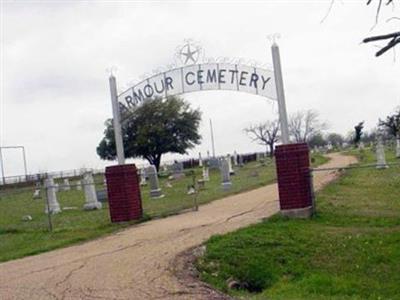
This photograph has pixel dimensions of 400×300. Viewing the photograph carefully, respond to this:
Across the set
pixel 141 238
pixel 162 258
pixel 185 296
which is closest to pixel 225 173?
pixel 141 238

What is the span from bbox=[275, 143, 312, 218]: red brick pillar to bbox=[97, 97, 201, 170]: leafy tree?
44.7m

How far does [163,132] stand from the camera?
201 ft

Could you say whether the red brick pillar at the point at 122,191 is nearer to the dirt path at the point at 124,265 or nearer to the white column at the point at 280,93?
the dirt path at the point at 124,265

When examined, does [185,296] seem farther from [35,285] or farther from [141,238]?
[141,238]

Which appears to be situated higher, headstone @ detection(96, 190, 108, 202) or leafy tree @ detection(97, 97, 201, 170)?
leafy tree @ detection(97, 97, 201, 170)

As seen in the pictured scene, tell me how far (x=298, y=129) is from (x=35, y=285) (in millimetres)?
118488

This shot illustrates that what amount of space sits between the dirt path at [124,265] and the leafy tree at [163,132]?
146 ft

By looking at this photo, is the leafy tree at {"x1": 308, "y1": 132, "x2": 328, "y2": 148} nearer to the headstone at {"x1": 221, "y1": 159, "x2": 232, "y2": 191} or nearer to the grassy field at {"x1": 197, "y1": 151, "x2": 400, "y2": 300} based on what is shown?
the headstone at {"x1": 221, "y1": 159, "x2": 232, "y2": 191}

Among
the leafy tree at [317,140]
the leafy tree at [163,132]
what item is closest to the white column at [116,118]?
the leafy tree at [163,132]

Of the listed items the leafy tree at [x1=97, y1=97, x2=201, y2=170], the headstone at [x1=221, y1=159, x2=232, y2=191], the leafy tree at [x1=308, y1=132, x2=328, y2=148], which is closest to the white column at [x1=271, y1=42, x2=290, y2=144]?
the headstone at [x1=221, y1=159, x2=232, y2=191]

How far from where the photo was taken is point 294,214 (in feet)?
48.0

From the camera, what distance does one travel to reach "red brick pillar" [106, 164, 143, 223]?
16.6 metres

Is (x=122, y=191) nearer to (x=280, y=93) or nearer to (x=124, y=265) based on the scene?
(x=280, y=93)

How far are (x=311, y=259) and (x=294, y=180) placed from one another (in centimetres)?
385
